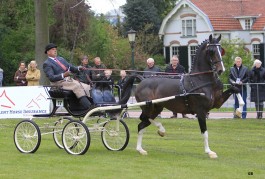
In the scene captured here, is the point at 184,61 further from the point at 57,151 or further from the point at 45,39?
the point at 57,151

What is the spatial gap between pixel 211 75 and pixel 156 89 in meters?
1.18

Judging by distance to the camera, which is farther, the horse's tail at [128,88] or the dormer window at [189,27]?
the dormer window at [189,27]

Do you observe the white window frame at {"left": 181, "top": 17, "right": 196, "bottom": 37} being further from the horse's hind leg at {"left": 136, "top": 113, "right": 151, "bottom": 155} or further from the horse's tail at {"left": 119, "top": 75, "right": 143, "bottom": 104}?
the horse's hind leg at {"left": 136, "top": 113, "right": 151, "bottom": 155}

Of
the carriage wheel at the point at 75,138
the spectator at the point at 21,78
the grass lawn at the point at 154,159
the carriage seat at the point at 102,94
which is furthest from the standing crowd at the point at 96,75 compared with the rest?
the grass lawn at the point at 154,159

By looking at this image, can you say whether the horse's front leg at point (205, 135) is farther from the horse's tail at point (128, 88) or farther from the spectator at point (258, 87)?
the spectator at point (258, 87)

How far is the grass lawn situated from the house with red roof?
48.8 m

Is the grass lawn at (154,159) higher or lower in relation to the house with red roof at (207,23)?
lower

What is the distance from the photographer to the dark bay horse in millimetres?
14053

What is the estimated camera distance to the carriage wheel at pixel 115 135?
15133mm

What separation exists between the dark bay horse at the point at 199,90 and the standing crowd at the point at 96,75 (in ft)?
1.21

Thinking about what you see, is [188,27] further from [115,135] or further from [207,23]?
[115,135]

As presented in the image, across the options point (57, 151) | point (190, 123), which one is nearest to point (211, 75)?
point (57, 151)

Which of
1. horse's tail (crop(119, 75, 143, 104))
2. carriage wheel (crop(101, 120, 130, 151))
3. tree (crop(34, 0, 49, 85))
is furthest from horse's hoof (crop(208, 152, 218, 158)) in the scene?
tree (crop(34, 0, 49, 85))

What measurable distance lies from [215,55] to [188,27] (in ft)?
185
